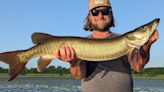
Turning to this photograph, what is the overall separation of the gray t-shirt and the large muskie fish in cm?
23

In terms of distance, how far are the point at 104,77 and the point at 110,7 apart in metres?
1.03

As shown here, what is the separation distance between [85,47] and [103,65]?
1.29 ft

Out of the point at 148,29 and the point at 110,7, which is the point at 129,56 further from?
the point at 110,7

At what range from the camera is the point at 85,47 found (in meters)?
5.67

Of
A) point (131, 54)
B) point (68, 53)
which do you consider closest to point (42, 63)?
point (68, 53)

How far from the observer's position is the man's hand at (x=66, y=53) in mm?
5594

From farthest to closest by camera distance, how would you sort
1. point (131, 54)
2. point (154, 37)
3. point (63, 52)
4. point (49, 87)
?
point (49, 87)
point (63, 52)
point (131, 54)
point (154, 37)

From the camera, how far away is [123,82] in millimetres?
5727

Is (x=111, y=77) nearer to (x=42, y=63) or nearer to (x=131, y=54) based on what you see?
(x=131, y=54)

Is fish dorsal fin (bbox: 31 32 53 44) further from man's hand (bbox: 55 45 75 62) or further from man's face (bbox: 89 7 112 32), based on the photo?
man's face (bbox: 89 7 112 32)

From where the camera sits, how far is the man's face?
5.89 m

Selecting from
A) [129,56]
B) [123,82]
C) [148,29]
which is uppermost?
[148,29]

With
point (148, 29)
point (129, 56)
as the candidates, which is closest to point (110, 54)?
point (129, 56)

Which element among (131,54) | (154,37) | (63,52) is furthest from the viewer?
(63,52)
